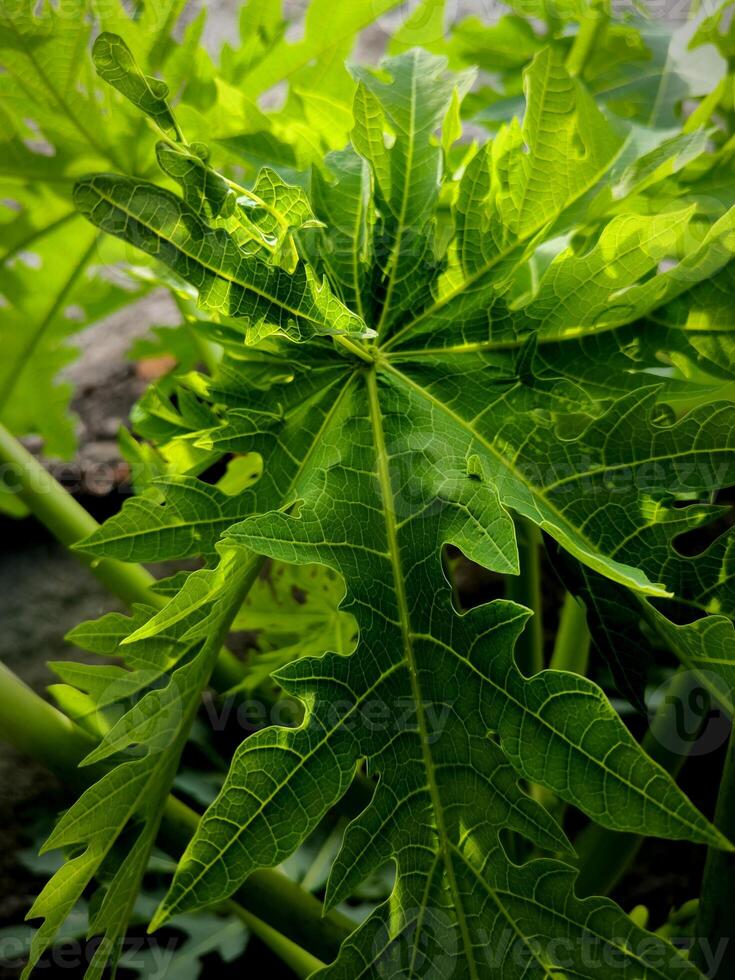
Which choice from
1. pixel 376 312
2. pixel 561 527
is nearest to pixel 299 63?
pixel 376 312

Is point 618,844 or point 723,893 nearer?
point 723,893

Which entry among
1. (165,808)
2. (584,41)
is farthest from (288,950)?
(584,41)

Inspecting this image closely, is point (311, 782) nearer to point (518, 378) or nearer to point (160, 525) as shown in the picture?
point (160, 525)

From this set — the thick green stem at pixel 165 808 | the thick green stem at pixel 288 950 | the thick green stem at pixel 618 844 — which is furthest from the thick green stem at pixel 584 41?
the thick green stem at pixel 288 950

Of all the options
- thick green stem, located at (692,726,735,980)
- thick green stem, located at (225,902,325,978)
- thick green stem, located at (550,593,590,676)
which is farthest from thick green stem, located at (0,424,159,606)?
thick green stem, located at (692,726,735,980)

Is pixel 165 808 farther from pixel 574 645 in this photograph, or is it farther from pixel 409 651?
pixel 574 645

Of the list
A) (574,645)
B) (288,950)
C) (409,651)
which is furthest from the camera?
(574,645)
